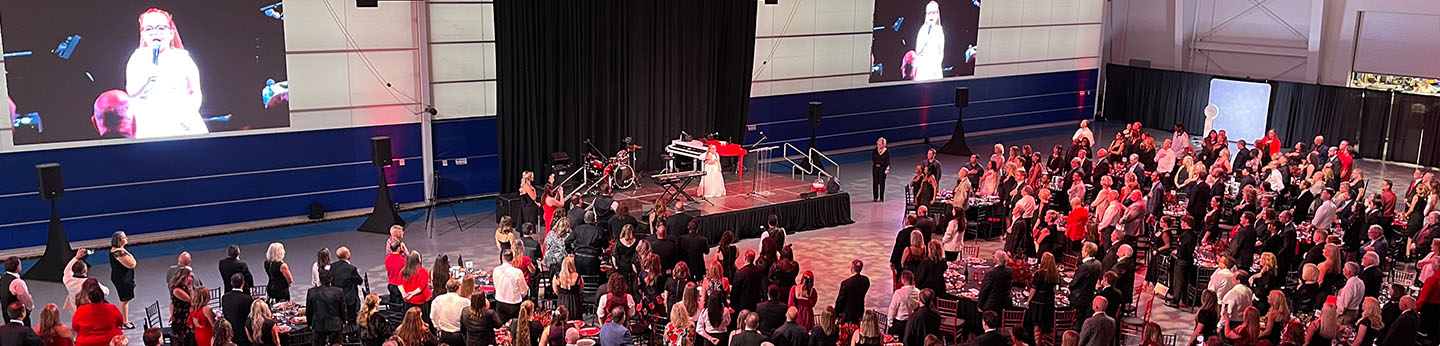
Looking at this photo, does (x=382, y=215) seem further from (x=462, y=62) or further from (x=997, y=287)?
(x=997, y=287)

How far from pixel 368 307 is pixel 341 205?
7.46m

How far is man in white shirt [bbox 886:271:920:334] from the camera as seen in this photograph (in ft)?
30.4

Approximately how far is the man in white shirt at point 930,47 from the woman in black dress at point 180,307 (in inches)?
582

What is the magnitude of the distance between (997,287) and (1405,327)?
301cm

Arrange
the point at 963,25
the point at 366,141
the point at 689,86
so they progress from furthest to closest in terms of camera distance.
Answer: the point at 963,25
the point at 689,86
the point at 366,141

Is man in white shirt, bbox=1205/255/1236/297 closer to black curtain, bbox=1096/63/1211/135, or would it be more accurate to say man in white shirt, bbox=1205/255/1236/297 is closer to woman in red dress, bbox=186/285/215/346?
woman in red dress, bbox=186/285/215/346

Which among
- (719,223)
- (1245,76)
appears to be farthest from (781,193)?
(1245,76)

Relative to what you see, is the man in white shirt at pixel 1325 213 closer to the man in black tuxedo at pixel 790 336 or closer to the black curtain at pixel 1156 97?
the man in black tuxedo at pixel 790 336

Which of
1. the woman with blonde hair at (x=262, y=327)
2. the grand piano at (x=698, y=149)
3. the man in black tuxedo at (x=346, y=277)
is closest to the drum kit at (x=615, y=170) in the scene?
the grand piano at (x=698, y=149)

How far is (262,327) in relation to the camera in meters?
8.46

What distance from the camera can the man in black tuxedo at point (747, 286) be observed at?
386 inches

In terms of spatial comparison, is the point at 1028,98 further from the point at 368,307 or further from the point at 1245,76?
the point at 368,307

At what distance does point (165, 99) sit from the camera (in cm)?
1384

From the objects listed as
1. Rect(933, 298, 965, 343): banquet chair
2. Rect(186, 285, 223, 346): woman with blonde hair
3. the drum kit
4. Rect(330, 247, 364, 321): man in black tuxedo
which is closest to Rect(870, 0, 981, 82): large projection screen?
the drum kit
